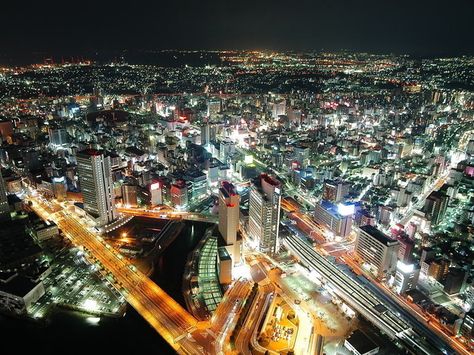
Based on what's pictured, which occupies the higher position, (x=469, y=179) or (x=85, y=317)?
(x=469, y=179)

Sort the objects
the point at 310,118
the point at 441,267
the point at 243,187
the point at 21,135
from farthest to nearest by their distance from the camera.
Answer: the point at 310,118
the point at 21,135
the point at 243,187
the point at 441,267

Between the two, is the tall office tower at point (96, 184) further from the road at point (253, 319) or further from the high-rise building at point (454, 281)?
the high-rise building at point (454, 281)

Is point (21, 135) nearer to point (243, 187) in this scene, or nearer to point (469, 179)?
point (243, 187)

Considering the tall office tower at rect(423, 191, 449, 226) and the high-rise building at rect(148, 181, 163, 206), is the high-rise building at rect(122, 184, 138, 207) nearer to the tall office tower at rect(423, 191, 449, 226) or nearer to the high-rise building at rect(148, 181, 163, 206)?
the high-rise building at rect(148, 181, 163, 206)

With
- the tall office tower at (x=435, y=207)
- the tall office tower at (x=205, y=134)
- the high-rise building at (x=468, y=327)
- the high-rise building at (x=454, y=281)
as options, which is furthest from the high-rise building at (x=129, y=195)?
the high-rise building at (x=468, y=327)

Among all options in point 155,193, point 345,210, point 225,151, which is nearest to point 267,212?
point 345,210

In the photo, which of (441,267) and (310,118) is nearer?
(441,267)

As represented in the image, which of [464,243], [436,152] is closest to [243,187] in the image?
[464,243]

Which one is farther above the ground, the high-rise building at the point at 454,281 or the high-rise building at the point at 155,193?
the high-rise building at the point at 155,193
